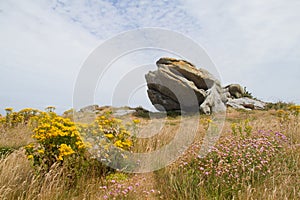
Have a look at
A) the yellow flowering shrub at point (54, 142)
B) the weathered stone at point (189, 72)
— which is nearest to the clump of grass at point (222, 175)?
the yellow flowering shrub at point (54, 142)

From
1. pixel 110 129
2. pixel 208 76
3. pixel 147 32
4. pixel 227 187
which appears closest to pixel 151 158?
pixel 110 129

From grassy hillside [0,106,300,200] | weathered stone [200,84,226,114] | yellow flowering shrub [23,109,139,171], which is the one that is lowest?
grassy hillside [0,106,300,200]

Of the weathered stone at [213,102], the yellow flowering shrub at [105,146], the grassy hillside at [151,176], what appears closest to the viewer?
the grassy hillside at [151,176]

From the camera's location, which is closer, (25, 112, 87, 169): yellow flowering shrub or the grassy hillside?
the grassy hillside

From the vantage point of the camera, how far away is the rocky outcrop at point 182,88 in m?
13.7

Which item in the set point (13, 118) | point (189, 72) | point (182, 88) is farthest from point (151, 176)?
point (189, 72)

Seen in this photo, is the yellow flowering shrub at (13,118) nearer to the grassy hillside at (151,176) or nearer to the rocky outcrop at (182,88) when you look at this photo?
the grassy hillside at (151,176)

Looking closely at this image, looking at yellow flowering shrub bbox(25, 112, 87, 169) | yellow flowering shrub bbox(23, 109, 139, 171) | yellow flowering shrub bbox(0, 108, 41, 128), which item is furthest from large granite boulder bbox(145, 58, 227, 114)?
yellow flowering shrub bbox(25, 112, 87, 169)

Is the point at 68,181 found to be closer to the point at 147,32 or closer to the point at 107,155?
the point at 107,155

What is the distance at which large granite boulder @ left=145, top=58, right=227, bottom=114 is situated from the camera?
13.7 metres

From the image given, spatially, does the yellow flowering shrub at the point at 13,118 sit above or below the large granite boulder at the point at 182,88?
below

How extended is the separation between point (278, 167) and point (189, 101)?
11.3 meters

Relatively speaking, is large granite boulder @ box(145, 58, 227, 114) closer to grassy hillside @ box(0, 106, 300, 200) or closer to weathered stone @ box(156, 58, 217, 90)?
weathered stone @ box(156, 58, 217, 90)

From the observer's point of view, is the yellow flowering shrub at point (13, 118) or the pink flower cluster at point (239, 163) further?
the yellow flowering shrub at point (13, 118)
